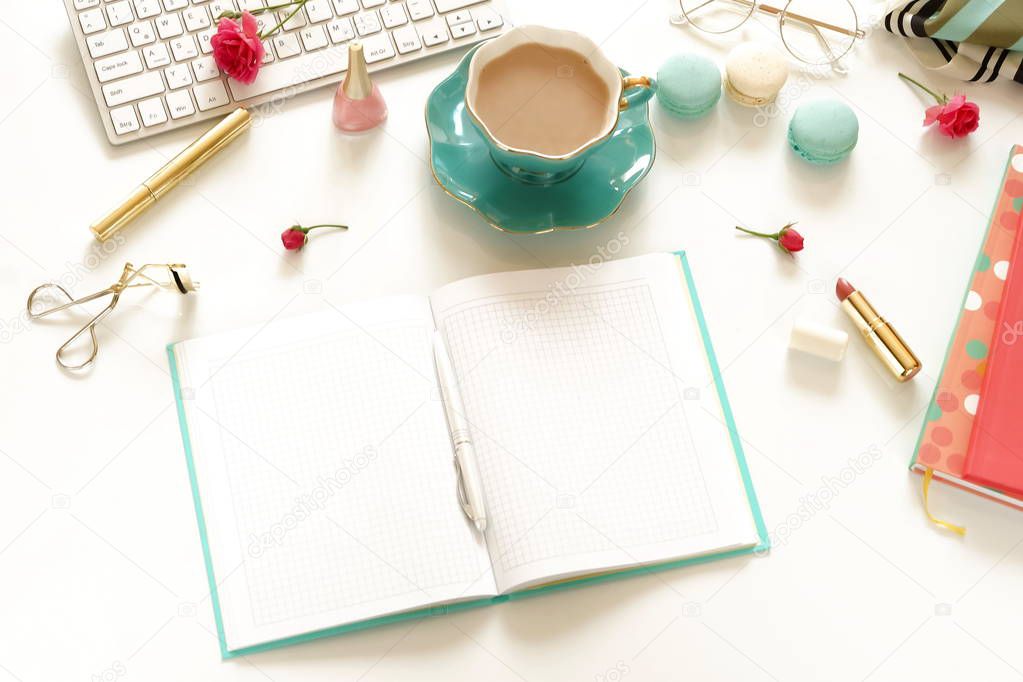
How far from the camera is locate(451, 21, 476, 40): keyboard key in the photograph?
3.70ft

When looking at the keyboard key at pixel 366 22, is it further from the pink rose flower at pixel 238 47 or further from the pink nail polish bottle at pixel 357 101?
the pink rose flower at pixel 238 47

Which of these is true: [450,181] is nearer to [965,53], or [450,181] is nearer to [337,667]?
[337,667]

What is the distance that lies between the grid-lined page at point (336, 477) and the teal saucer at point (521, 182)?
0.17 metres

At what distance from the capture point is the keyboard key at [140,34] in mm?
1081

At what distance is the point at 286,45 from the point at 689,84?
0.49m

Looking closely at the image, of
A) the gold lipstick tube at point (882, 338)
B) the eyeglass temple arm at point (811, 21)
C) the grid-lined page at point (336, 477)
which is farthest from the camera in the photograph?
the eyeglass temple arm at point (811, 21)

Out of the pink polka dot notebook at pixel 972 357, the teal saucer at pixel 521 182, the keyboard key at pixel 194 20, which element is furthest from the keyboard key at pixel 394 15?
the pink polka dot notebook at pixel 972 357

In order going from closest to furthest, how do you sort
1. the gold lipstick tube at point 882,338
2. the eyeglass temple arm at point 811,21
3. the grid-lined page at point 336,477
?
the grid-lined page at point 336,477 → the gold lipstick tube at point 882,338 → the eyeglass temple arm at point 811,21

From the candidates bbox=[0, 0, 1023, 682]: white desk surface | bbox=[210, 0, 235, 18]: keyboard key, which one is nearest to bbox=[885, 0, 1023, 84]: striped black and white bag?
bbox=[0, 0, 1023, 682]: white desk surface

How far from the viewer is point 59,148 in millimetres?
1085

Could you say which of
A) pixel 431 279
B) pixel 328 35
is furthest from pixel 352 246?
pixel 328 35

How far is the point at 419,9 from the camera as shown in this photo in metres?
1.12

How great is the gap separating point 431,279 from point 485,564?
0.33m

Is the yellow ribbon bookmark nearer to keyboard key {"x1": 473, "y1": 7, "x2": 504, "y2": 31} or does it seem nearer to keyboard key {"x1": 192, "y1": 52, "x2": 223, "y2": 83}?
keyboard key {"x1": 473, "y1": 7, "x2": 504, "y2": 31}
